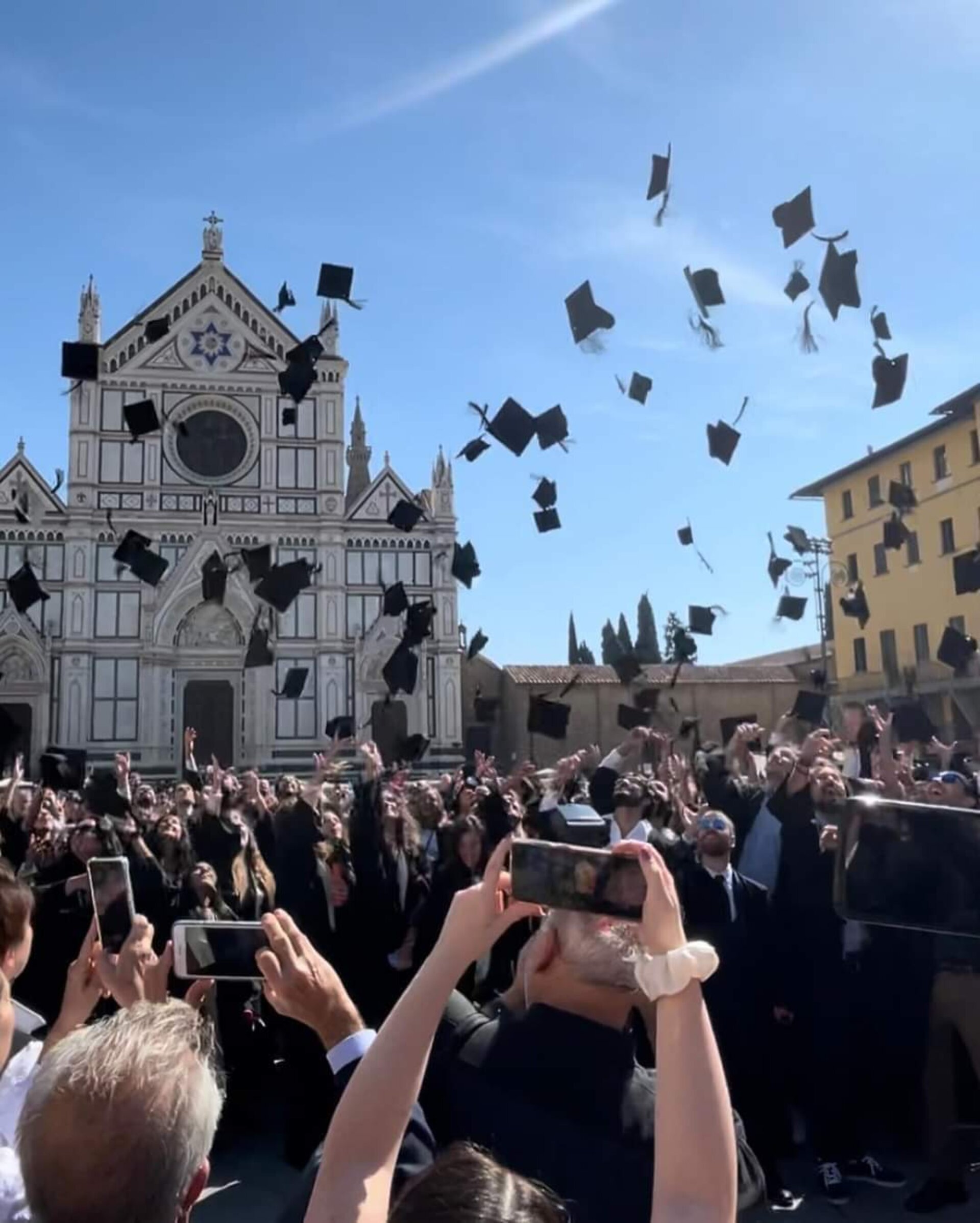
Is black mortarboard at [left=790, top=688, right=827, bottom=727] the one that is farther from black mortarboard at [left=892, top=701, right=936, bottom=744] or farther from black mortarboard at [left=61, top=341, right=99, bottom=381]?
black mortarboard at [left=61, top=341, right=99, bottom=381]

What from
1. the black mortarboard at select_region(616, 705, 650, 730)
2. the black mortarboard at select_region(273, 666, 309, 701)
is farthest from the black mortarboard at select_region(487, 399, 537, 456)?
the black mortarboard at select_region(273, 666, 309, 701)

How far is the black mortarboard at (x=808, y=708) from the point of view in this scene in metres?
10.8

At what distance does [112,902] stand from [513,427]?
10.6 m

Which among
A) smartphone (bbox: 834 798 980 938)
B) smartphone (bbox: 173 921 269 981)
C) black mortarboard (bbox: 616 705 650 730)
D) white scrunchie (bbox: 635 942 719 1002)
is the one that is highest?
black mortarboard (bbox: 616 705 650 730)

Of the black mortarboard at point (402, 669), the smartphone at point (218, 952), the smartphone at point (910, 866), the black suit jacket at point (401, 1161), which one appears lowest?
the black suit jacket at point (401, 1161)

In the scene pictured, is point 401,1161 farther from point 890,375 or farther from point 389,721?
point 389,721

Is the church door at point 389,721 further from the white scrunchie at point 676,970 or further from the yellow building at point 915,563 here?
the white scrunchie at point 676,970

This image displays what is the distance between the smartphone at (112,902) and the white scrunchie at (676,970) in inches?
61.4

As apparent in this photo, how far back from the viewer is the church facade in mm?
31500

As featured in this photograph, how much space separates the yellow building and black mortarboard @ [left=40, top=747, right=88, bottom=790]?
78.3 ft

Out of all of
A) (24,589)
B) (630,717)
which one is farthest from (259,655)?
(630,717)

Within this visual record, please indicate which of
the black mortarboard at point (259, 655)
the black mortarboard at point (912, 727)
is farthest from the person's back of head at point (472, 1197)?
the black mortarboard at point (259, 655)

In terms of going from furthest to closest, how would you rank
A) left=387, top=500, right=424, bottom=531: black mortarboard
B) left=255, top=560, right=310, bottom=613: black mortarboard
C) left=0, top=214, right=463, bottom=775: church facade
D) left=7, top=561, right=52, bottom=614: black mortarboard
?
left=0, top=214, right=463, bottom=775: church facade → left=387, top=500, right=424, bottom=531: black mortarboard → left=7, top=561, right=52, bottom=614: black mortarboard → left=255, top=560, right=310, bottom=613: black mortarboard

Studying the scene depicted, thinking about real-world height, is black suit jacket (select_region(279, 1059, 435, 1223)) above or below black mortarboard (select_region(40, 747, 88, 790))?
below
